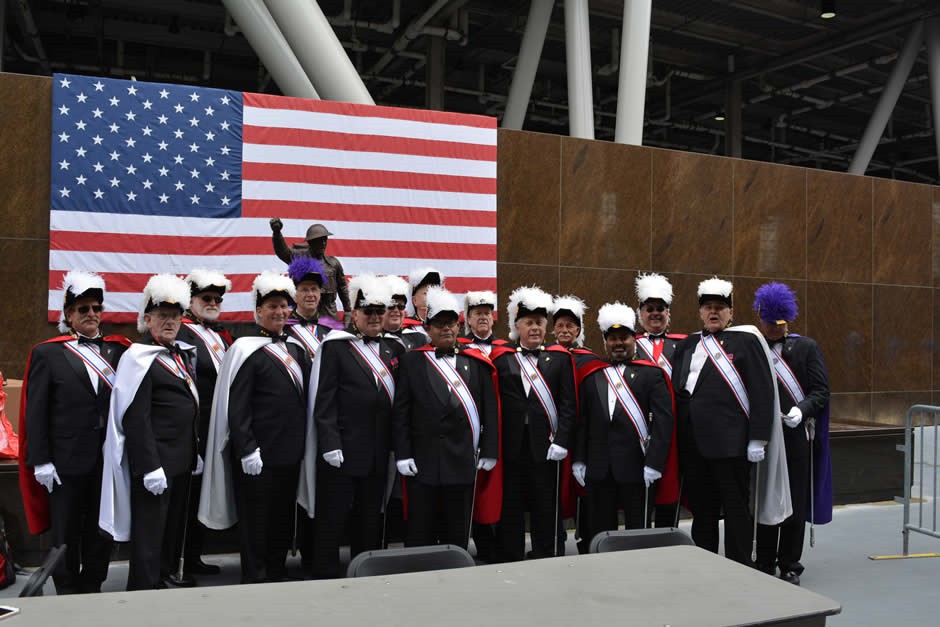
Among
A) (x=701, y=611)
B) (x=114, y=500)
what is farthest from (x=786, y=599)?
(x=114, y=500)

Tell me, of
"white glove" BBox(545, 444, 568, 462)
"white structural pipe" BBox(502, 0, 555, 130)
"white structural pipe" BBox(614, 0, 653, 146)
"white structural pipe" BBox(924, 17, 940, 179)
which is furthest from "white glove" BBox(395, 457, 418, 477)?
"white structural pipe" BBox(924, 17, 940, 179)

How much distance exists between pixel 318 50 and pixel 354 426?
5.12 meters

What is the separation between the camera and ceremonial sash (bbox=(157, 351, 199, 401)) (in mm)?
3840

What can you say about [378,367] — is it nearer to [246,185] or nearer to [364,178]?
[246,185]

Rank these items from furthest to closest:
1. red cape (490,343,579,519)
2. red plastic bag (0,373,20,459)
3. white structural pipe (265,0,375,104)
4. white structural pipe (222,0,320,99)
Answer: white structural pipe (222,0,320,99)
white structural pipe (265,0,375,104)
red plastic bag (0,373,20,459)
red cape (490,343,579,519)

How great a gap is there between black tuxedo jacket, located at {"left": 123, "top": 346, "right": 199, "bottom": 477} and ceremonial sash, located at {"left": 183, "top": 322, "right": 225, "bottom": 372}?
65cm

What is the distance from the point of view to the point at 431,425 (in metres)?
4.12

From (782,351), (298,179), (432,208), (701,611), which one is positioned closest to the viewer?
(701,611)

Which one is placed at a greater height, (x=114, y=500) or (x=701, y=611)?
(x=701, y=611)

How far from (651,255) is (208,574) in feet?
19.5

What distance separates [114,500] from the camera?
146 inches

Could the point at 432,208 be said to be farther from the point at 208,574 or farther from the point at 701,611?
the point at 701,611

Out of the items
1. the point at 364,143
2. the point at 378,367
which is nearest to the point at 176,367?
the point at 378,367

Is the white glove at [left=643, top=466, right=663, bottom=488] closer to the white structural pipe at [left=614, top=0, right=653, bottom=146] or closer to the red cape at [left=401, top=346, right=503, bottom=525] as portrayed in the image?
the red cape at [left=401, top=346, right=503, bottom=525]
